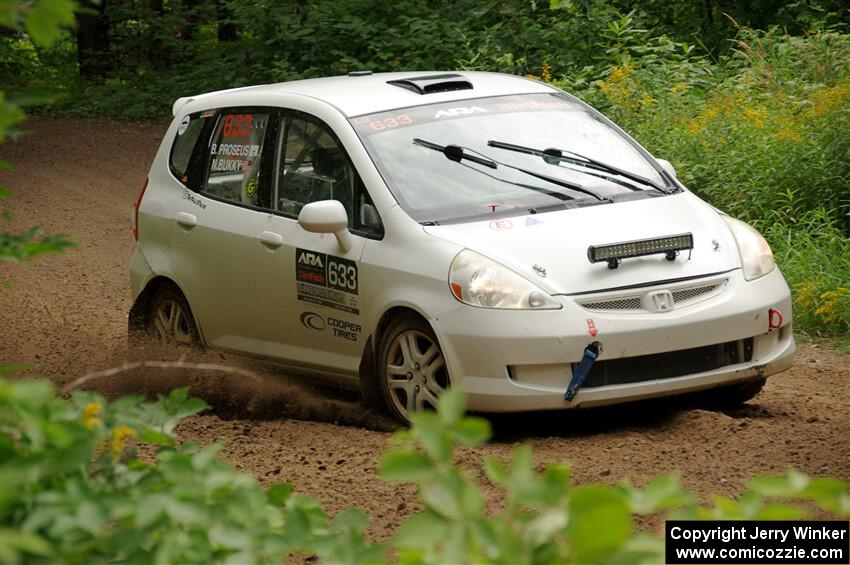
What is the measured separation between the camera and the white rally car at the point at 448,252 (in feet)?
20.3

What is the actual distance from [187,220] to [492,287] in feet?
8.28

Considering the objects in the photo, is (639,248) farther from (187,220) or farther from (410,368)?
(187,220)

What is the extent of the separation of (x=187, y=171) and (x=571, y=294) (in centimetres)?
309

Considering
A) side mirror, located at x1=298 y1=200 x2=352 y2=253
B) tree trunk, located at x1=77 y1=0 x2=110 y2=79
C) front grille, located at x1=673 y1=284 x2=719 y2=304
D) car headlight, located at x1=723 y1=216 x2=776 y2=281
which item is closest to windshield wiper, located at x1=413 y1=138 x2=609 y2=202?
side mirror, located at x1=298 y1=200 x2=352 y2=253

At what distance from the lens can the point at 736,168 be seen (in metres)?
10.7

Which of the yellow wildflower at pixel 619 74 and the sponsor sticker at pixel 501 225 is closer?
the sponsor sticker at pixel 501 225

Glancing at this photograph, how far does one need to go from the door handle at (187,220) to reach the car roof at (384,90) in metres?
0.73

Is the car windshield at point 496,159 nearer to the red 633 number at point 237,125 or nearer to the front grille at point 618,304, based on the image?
the front grille at point 618,304

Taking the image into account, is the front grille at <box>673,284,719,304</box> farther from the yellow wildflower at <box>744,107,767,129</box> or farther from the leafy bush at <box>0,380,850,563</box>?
the yellow wildflower at <box>744,107,767,129</box>

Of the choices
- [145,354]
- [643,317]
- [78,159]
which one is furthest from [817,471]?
[78,159]

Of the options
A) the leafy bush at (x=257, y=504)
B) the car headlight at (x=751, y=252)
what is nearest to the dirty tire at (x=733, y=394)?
the car headlight at (x=751, y=252)

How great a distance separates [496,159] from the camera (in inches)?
284

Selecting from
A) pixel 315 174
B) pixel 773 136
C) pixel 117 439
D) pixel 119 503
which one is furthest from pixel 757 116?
pixel 119 503

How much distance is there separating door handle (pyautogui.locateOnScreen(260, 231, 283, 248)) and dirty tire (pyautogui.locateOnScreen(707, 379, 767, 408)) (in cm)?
239
